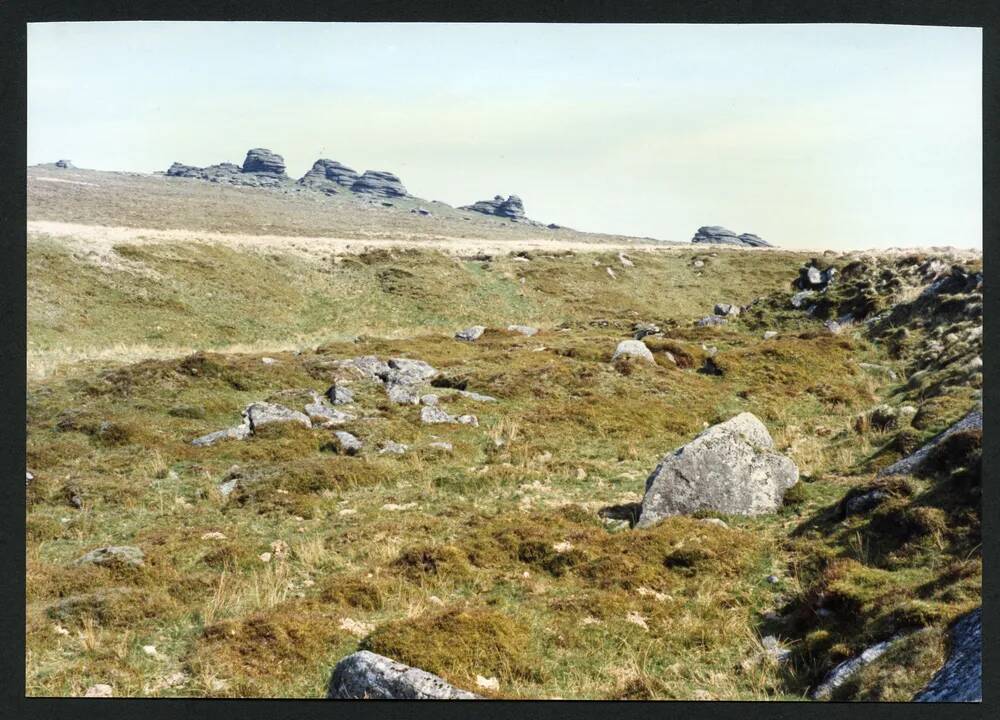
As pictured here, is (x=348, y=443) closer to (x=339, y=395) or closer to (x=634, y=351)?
(x=339, y=395)

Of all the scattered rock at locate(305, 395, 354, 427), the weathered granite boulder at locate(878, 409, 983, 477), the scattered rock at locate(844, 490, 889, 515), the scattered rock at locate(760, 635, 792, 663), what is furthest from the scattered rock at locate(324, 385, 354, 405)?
the scattered rock at locate(760, 635, 792, 663)

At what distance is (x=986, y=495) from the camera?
9.18m

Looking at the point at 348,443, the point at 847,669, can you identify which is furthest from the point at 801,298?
the point at 847,669

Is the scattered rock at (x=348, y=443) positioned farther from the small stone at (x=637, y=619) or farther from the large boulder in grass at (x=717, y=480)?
the small stone at (x=637, y=619)

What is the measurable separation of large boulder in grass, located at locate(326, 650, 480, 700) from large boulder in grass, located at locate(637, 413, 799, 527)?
624 centimetres

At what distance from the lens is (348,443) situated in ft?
59.7

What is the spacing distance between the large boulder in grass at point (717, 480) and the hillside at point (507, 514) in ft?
1.22

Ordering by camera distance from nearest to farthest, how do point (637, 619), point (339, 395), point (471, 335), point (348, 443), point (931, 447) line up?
point (637, 619)
point (931, 447)
point (348, 443)
point (339, 395)
point (471, 335)

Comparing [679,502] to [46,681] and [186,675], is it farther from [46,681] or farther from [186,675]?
[46,681]

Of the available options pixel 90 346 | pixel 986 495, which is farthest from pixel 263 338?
pixel 986 495

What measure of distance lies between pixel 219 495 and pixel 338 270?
144 ft

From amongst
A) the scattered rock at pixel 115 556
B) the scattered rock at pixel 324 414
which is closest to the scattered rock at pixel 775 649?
the scattered rock at pixel 115 556

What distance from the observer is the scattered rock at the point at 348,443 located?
59.1 ft

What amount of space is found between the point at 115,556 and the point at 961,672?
11973mm
